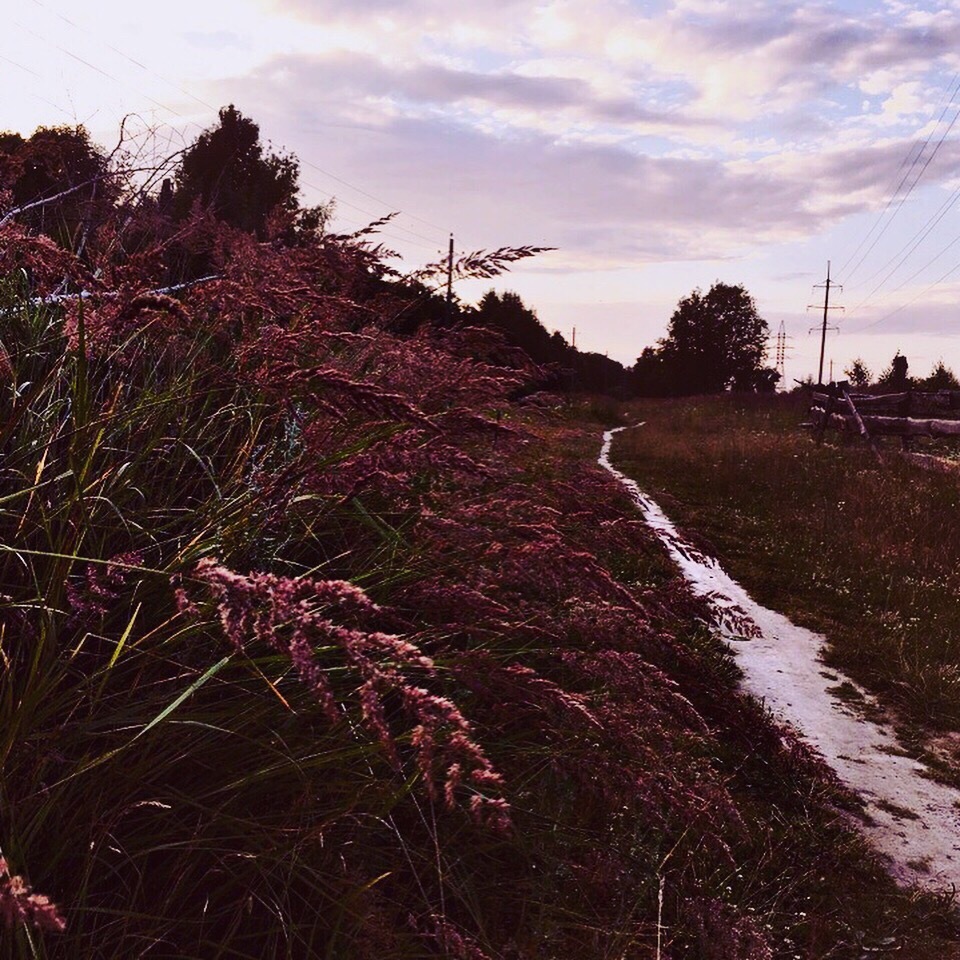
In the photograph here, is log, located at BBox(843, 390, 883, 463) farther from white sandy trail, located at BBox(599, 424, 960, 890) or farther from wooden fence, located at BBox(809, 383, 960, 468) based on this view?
white sandy trail, located at BBox(599, 424, 960, 890)

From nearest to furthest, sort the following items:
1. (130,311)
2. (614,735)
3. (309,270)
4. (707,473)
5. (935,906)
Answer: (130,311) → (614,735) → (935,906) → (309,270) → (707,473)

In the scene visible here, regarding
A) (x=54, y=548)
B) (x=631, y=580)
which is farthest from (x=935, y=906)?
(x=631, y=580)

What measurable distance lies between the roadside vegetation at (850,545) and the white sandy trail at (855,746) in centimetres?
23

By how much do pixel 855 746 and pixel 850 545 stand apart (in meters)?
4.59

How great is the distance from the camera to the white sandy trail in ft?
11.0

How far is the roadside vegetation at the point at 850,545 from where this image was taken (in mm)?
5605

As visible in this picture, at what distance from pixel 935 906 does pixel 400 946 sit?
2.06 meters

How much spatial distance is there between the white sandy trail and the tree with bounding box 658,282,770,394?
6883cm

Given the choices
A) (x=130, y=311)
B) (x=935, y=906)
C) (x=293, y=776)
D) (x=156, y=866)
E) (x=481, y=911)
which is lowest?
(x=935, y=906)

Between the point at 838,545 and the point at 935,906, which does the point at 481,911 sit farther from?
the point at 838,545

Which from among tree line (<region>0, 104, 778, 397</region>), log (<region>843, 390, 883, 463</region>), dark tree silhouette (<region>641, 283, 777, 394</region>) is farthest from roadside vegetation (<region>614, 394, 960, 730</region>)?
dark tree silhouette (<region>641, 283, 777, 394</region>)

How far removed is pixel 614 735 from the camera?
238 cm

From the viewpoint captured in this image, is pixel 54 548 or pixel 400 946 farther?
pixel 54 548

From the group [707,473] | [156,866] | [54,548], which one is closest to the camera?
[156,866]
